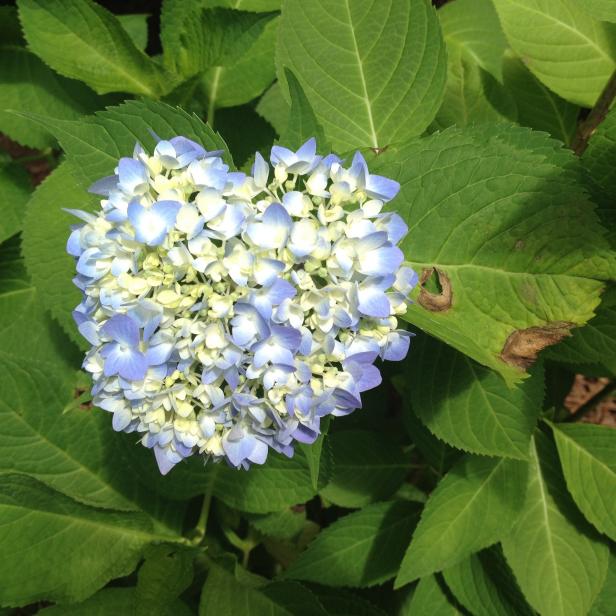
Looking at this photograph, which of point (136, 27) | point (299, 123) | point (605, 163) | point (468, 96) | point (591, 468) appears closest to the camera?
point (299, 123)

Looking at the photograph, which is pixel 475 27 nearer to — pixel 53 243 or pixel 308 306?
pixel 53 243

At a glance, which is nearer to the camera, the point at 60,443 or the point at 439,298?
the point at 439,298

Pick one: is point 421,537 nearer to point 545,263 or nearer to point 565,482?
point 565,482

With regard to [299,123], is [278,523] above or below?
below

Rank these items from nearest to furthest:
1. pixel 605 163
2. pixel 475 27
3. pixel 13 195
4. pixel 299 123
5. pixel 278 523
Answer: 1. pixel 299 123
2. pixel 605 163
3. pixel 278 523
4. pixel 13 195
5. pixel 475 27

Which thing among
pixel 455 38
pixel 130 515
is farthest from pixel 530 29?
pixel 130 515

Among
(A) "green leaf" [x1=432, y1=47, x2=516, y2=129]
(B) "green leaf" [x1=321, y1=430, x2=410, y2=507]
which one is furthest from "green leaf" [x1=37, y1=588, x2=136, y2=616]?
(A) "green leaf" [x1=432, y1=47, x2=516, y2=129]

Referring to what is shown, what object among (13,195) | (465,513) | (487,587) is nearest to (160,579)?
(465,513)

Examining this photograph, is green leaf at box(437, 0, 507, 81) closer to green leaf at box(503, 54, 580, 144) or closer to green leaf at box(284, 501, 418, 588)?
green leaf at box(503, 54, 580, 144)
